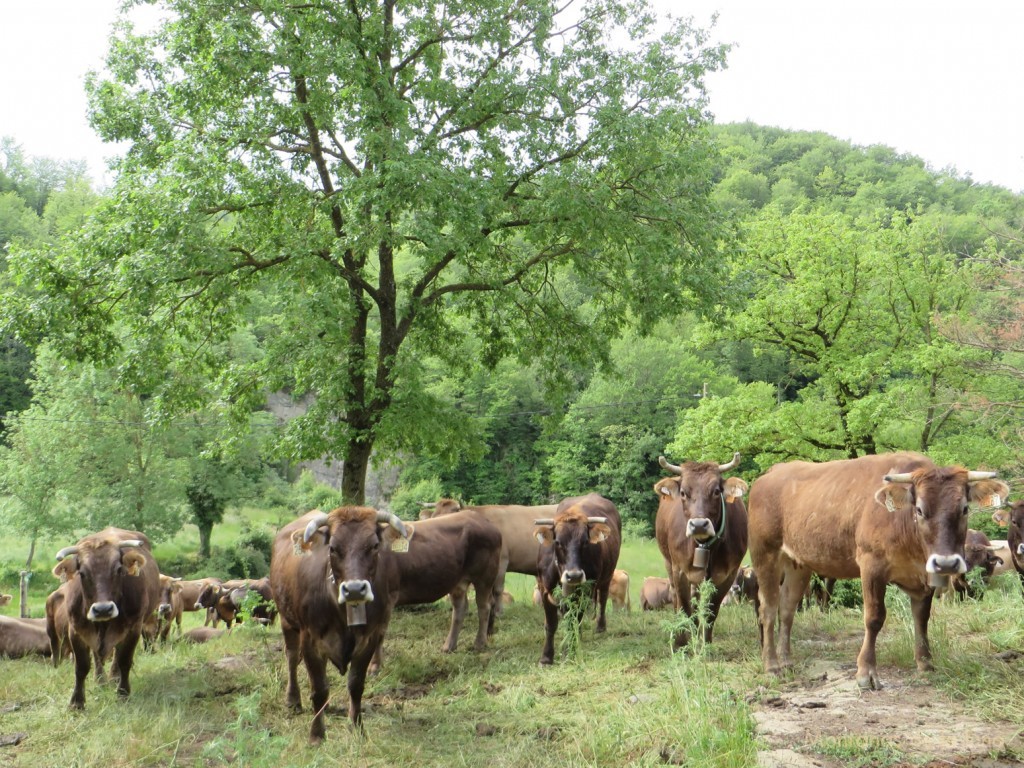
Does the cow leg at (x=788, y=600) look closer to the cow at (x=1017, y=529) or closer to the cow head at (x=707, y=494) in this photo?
the cow head at (x=707, y=494)

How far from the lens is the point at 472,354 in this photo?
65.7 feet

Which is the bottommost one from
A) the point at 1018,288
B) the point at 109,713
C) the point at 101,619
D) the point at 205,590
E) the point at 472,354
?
the point at 205,590

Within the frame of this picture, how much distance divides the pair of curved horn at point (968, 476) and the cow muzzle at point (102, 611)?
733 centimetres

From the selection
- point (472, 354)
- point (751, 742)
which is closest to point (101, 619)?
point (751, 742)

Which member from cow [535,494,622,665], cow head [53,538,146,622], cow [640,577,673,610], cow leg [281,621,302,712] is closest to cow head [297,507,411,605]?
cow leg [281,621,302,712]

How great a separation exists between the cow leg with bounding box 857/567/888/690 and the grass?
0.49 m

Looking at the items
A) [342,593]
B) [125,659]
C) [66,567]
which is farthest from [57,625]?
[342,593]

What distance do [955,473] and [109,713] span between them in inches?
312

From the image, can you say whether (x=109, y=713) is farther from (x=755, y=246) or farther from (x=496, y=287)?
(x=755, y=246)

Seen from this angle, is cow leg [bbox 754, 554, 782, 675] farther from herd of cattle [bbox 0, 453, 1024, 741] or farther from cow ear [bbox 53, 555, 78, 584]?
cow ear [bbox 53, 555, 78, 584]

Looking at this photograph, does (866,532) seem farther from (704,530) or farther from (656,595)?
(656,595)

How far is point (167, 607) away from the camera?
45.5 ft

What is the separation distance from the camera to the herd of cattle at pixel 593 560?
22.2 ft

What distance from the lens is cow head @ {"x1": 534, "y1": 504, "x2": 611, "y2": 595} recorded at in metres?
9.77
